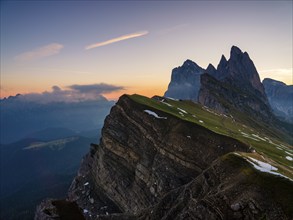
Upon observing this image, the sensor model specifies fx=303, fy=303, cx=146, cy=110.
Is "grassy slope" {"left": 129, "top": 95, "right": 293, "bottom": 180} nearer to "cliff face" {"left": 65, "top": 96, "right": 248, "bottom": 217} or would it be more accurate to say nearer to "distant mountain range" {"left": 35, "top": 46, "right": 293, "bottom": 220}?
"distant mountain range" {"left": 35, "top": 46, "right": 293, "bottom": 220}

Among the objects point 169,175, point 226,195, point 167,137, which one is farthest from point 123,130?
point 226,195

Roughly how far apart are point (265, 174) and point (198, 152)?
34.1m

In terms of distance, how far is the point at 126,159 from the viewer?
84.6m

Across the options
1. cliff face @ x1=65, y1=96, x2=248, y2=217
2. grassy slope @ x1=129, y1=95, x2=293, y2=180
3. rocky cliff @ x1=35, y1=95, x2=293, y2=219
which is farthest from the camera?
cliff face @ x1=65, y1=96, x2=248, y2=217

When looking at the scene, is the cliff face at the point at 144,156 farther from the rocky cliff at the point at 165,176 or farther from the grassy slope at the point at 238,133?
the grassy slope at the point at 238,133

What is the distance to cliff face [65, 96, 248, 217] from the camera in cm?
6744

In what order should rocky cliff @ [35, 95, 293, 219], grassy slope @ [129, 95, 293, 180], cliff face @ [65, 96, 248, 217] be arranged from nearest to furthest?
rocky cliff @ [35, 95, 293, 219], grassy slope @ [129, 95, 293, 180], cliff face @ [65, 96, 248, 217]

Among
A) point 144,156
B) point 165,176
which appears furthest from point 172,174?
point 144,156

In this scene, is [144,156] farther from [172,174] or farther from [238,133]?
[238,133]

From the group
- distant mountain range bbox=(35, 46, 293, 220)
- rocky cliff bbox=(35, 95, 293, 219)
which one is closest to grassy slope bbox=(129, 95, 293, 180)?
distant mountain range bbox=(35, 46, 293, 220)

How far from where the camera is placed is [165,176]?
2714 inches

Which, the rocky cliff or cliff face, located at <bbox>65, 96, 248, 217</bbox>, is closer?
the rocky cliff

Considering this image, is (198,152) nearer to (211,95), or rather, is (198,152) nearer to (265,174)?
(265,174)

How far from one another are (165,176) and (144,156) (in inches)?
433
